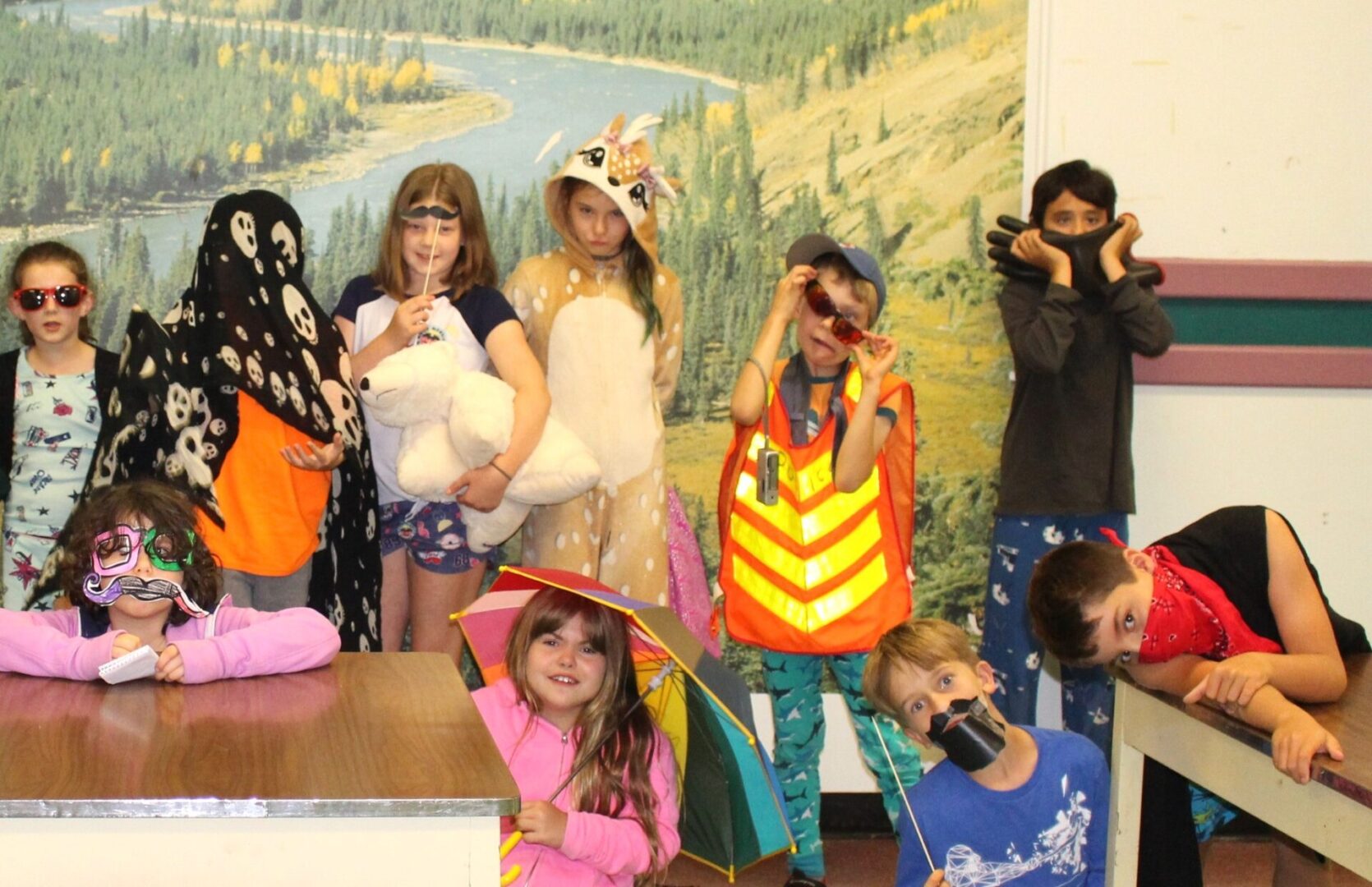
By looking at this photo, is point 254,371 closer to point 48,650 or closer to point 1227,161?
point 48,650

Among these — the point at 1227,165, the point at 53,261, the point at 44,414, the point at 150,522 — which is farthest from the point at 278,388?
the point at 1227,165

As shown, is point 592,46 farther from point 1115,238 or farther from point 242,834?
point 242,834

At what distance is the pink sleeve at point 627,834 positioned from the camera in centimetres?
217

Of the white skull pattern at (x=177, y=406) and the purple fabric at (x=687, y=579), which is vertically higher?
the white skull pattern at (x=177, y=406)

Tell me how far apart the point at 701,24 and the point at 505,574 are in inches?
70.8

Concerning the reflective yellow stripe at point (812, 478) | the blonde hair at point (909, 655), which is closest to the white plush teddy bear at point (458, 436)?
the reflective yellow stripe at point (812, 478)

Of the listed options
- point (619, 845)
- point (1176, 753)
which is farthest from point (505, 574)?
point (1176, 753)

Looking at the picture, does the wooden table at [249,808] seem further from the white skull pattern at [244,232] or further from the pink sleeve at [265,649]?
the white skull pattern at [244,232]

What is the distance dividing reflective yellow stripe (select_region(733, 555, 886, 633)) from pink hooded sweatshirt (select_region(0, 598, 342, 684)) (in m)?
1.28

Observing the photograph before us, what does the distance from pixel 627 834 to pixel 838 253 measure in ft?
4.81

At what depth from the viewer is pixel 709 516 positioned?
373 centimetres

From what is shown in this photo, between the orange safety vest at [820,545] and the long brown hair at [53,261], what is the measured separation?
1.49 metres

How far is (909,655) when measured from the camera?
2139 mm

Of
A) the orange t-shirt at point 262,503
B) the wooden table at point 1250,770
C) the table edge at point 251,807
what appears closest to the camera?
the table edge at point 251,807
